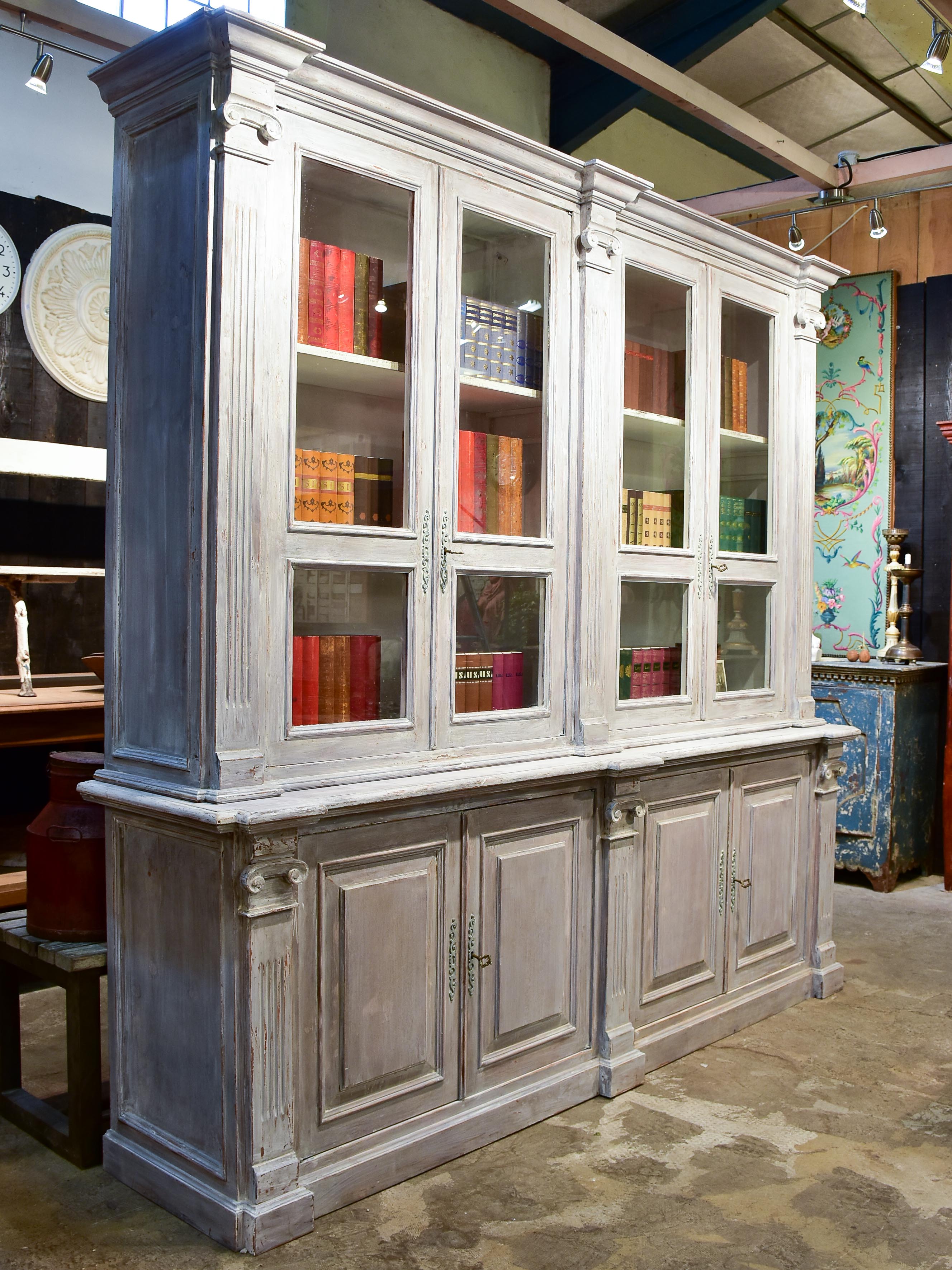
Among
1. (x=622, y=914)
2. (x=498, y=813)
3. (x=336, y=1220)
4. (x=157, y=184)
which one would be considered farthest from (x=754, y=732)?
(x=157, y=184)

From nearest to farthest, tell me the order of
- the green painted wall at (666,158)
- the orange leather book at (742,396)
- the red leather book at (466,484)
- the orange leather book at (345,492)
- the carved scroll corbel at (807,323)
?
the orange leather book at (345,492)
the red leather book at (466,484)
the orange leather book at (742,396)
the carved scroll corbel at (807,323)
the green painted wall at (666,158)

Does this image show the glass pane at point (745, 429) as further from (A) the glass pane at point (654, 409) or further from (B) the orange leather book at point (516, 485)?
(B) the orange leather book at point (516, 485)

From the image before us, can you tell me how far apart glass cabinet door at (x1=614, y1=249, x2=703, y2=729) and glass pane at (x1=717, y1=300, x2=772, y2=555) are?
18 cm

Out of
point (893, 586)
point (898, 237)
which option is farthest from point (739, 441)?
point (898, 237)

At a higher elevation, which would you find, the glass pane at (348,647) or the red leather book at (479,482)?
the red leather book at (479,482)

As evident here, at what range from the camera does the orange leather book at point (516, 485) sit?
10.4 ft

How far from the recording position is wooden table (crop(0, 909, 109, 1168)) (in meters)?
2.82

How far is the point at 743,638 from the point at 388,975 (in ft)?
6.17

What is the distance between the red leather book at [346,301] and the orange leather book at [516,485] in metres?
0.59

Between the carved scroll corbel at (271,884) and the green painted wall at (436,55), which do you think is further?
the green painted wall at (436,55)

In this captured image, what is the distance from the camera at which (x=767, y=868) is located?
4.03 metres

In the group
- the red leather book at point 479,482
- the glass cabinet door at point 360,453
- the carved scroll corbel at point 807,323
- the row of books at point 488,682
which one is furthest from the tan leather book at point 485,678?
the carved scroll corbel at point 807,323

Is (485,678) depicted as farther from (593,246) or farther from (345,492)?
(593,246)

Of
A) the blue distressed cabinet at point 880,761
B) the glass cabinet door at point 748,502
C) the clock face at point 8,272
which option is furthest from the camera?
the blue distressed cabinet at point 880,761
